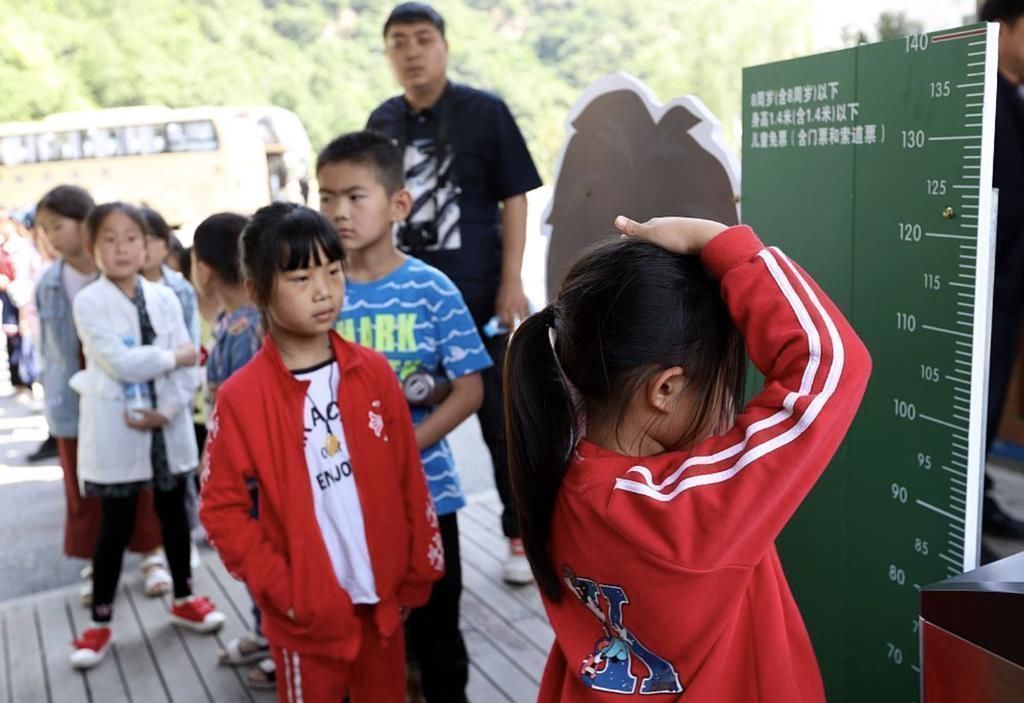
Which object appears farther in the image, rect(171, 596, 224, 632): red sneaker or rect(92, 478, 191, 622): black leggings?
rect(171, 596, 224, 632): red sneaker

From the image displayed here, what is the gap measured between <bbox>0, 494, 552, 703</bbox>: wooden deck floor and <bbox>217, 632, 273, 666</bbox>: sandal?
0.10ft

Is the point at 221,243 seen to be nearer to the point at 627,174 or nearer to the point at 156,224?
the point at 156,224

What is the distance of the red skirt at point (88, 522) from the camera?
3631 mm

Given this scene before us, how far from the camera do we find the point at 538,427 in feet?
4.11

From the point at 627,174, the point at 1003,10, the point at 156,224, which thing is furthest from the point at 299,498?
the point at 1003,10

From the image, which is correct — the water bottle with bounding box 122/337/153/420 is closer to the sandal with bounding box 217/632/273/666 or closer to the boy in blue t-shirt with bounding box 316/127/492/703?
the sandal with bounding box 217/632/273/666

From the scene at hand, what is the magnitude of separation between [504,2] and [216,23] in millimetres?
13455

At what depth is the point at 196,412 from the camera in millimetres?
3871

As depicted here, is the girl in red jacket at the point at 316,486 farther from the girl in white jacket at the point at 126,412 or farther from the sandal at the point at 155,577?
the sandal at the point at 155,577

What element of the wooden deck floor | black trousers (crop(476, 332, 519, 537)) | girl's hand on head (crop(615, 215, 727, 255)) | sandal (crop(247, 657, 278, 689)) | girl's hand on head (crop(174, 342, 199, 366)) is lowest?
the wooden deck floor

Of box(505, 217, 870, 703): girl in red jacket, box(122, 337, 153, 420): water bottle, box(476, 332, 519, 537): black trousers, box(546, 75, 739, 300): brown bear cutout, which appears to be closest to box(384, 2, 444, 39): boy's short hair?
box(546, 75, 739, 300): brown bear cutout

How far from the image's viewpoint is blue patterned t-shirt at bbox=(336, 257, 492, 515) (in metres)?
2.35

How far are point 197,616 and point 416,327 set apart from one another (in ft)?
5.02

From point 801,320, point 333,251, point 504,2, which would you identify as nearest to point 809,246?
point 801,320
